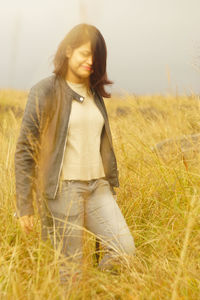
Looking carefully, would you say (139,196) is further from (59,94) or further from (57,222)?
(59,94)

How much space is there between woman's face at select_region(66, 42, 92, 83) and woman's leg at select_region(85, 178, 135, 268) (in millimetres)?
529

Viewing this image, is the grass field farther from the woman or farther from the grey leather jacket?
the grey leather jacket

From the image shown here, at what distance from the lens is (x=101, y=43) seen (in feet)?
5.99

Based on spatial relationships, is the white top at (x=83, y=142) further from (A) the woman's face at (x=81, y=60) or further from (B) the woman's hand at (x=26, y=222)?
(B) the woman's hand at (x=26, y=222)

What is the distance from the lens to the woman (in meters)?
1.71

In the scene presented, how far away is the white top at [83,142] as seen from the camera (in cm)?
175

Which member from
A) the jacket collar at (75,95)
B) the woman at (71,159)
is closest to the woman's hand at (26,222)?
the woman at (71,159)

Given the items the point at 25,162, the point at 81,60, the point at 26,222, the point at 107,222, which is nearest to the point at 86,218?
the point at 107,222

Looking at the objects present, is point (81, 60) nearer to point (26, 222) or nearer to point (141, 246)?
point (26, 222)

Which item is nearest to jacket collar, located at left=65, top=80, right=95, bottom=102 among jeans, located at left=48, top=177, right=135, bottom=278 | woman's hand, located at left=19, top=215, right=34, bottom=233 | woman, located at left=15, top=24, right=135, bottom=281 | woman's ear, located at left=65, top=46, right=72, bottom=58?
woman, located at left=15, top=24, right=135, bottom=281

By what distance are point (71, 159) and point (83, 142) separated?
0.10m

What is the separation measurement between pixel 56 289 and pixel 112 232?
438 mm

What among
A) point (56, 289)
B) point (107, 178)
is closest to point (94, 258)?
point (107, 178)

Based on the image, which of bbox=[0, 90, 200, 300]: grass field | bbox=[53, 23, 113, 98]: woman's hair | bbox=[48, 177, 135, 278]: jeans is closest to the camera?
bbox=[0, 90, 200, 300]: grass field
